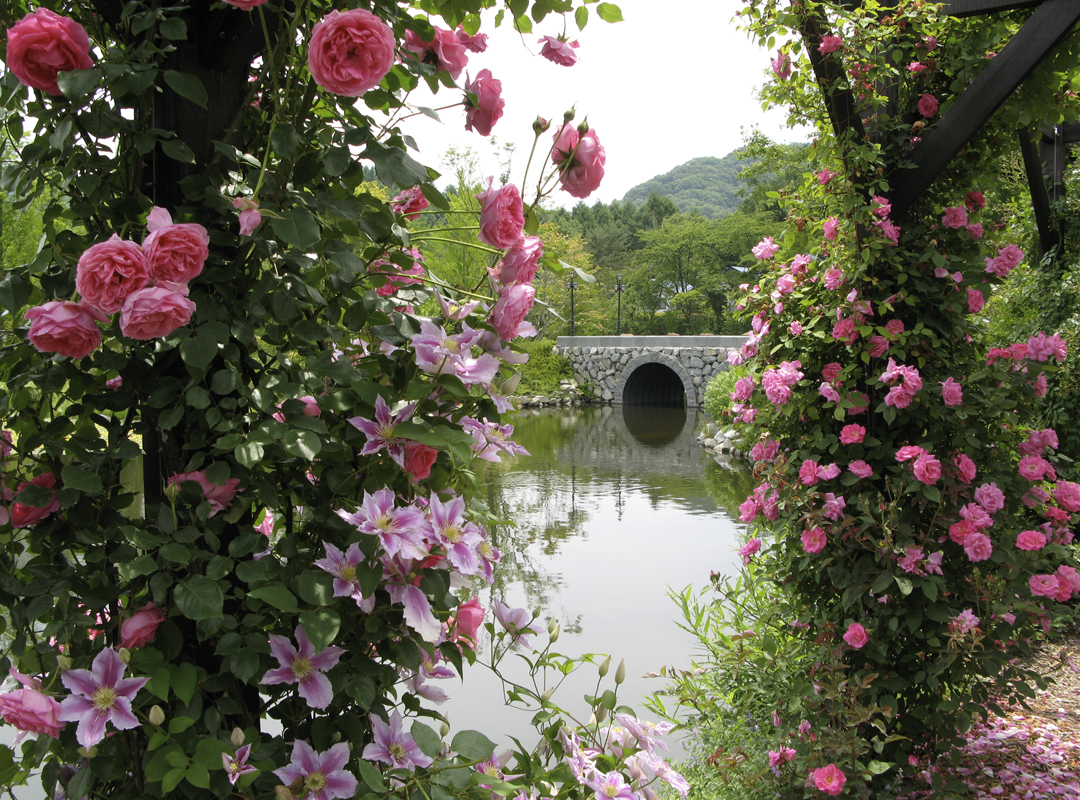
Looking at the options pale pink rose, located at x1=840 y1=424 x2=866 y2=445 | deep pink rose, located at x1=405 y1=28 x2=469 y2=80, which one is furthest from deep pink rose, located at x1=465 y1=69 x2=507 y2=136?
pale pink rose, located at x1=840 y1=424 x2=866 y2=445

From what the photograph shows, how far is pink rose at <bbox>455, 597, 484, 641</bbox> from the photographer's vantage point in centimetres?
91

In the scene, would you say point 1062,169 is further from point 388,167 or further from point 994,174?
point 388,167

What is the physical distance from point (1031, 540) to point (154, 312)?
2.20m

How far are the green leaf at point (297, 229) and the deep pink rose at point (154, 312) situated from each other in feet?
0.37

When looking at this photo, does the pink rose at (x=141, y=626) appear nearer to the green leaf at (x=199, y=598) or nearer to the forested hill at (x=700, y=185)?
the green leaf at (x=199, y=598)

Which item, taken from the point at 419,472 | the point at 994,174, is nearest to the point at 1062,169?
the point at 994,174

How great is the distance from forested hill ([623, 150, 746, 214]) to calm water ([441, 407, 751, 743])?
71018 mm

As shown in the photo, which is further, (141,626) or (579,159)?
(579,159)

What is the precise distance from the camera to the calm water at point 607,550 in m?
3.92

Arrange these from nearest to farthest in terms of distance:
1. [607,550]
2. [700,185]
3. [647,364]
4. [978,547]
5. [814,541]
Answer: [978,547], [814,541], [607,550], [647,364], [700,185]

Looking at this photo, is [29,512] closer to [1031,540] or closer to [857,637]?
[857,637]

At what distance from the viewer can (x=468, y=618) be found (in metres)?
0.91

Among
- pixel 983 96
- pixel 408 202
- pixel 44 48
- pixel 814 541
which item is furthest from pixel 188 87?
pixel 983 96

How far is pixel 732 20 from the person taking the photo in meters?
2.13
